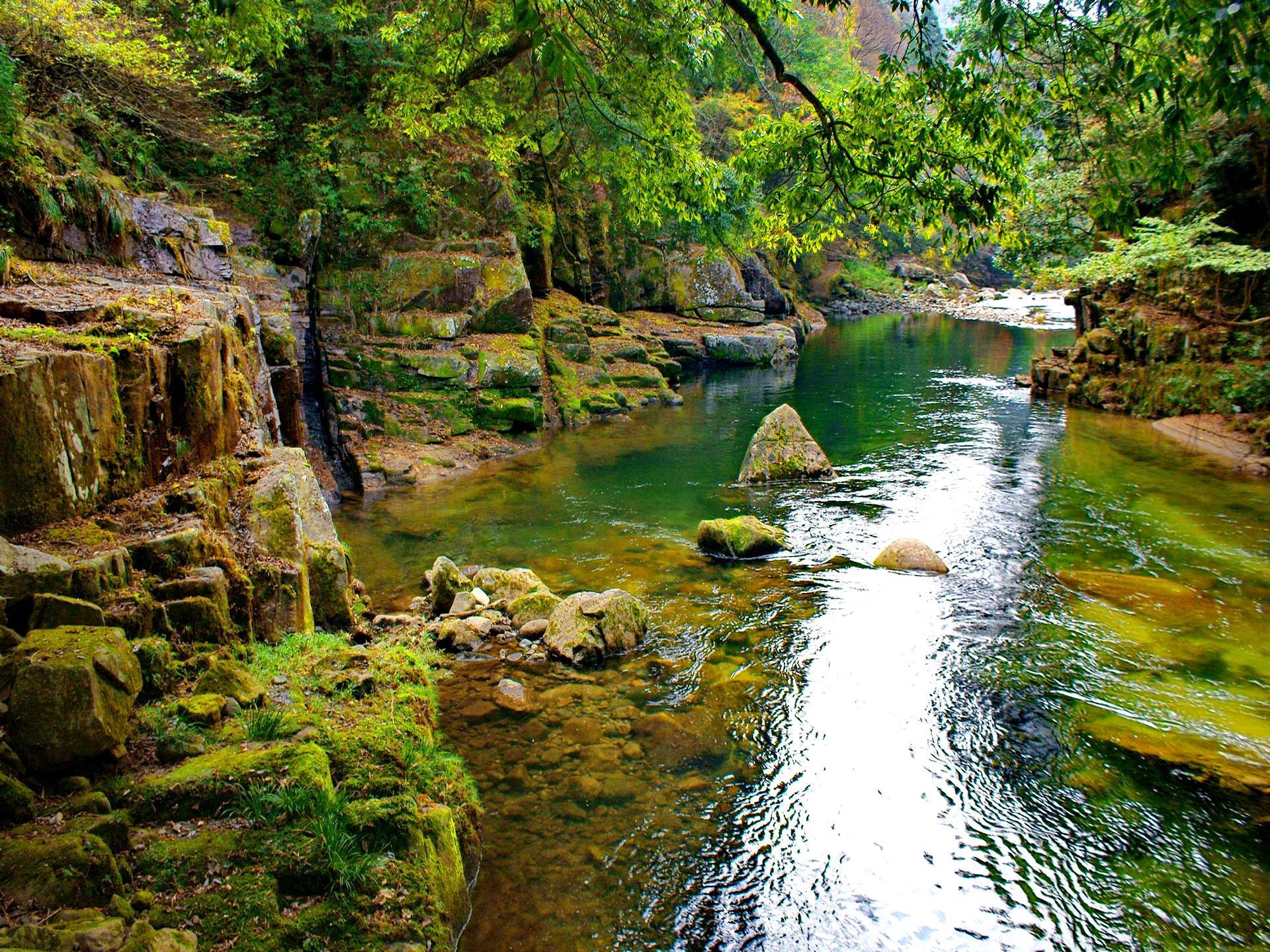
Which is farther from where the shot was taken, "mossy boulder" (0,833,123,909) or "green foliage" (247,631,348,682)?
"green foliage" (247,631,348,682)

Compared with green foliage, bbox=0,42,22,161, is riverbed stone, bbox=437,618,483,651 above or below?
below

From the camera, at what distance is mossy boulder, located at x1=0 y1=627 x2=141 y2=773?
2.85 meters

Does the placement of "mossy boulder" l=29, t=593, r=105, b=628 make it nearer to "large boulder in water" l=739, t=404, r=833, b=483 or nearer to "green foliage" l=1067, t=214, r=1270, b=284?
"large boulder in water" l=739, t=404, r=833, b=483

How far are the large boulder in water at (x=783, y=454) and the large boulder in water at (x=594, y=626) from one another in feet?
21.3

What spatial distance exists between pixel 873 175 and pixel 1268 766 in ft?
16.7

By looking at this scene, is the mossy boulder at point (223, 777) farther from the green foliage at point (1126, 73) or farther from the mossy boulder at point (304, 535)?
the green foliage at point (1126, 73)

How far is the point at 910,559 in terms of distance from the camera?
8742 mm

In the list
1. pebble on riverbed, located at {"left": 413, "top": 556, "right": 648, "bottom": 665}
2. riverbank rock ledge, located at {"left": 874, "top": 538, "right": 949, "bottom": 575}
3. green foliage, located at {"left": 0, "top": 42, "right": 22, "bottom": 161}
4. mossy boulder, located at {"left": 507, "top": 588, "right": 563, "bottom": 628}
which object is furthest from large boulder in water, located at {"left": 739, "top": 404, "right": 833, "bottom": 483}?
green foliage, located at {"left": 0, "top": 42, "right": 22, "bottom": 161}

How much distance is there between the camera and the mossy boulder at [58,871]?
2.39 meters

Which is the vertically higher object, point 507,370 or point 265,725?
point 507,370

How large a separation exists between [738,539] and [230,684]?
654 centimetres

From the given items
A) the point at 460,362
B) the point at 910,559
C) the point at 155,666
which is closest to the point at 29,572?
the point at 155,666

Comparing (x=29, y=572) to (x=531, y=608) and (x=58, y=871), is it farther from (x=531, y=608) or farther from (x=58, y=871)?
(x=531, y=608)

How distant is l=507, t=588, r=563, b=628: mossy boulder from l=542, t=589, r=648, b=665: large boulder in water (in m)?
0.25
